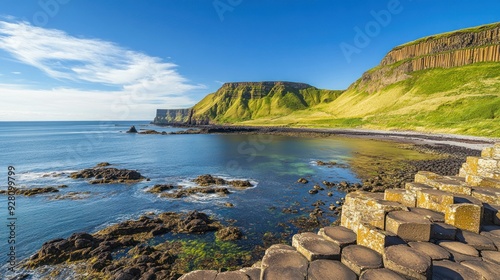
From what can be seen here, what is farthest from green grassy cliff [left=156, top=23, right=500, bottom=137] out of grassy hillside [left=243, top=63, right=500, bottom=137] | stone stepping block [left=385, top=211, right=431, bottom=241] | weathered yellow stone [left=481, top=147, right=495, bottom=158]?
stone stepping block [left=385, top=211, right=431, bottom=241]

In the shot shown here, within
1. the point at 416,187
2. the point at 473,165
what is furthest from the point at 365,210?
the point at 473,165

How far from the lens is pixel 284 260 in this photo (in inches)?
258

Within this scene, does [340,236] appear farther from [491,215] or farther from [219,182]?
[219,182]

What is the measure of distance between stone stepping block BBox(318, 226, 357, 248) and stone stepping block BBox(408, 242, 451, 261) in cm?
160

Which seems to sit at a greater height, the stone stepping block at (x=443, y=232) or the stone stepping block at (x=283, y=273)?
the stone stepping block at (x=443, y=232)

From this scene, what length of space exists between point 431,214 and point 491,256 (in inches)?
70.3

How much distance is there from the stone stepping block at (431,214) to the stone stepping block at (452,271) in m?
2.02

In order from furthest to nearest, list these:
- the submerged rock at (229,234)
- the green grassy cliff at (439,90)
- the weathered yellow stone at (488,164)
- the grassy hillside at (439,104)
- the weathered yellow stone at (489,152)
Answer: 1. the green grassy cliff at (439,90)
2. the grassy hillside at (439,104)
3. the submerged rock at (229,234)
4. the weathered yellow stone at (489,152)
5. the weathered yellow stone at (488,164)

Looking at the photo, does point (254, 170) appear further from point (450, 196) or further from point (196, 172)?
point (450, 196)

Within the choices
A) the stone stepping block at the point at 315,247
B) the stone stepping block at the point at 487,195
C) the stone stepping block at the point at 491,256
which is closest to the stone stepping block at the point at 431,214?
the stone stepping block at the point at 491,256

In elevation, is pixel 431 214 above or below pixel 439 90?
below

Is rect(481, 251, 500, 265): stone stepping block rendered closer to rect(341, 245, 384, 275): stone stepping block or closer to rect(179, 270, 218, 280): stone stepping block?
rect(341, 245, 384, 275): stone stepping block

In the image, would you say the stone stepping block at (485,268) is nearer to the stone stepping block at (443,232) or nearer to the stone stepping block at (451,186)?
the stone stepping block at (443,232)

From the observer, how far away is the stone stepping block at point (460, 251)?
648 centimetres
